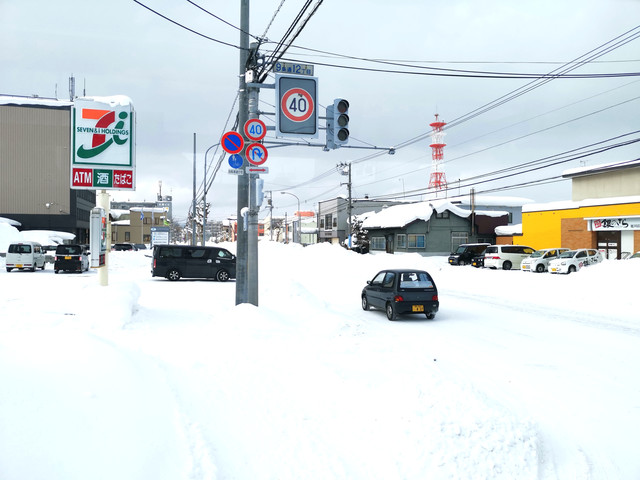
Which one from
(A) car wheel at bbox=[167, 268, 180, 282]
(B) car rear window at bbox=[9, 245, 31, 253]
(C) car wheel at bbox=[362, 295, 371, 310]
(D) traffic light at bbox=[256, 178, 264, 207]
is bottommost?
(C) car wheel at bbox=[362, 295, 371, 310]

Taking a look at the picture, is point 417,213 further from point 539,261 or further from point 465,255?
point 539,261

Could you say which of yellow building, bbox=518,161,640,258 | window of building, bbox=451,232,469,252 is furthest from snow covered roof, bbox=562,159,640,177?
window of building, bbox=451,232,469,252

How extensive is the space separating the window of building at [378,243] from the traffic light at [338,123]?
47275 millimetres

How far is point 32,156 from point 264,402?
188ft

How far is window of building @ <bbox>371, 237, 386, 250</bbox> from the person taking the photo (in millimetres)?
57812

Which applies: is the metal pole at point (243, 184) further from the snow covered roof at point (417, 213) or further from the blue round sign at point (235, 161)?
the snow covered roof at point (417, 213)

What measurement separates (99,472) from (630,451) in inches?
211

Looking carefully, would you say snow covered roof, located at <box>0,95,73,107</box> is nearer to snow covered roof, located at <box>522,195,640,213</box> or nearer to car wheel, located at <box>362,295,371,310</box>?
car wheel, located at <box>362,295,371,310</box>

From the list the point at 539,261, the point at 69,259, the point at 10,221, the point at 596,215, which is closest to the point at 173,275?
the point at 69,259

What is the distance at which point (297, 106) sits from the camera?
10.7 meters

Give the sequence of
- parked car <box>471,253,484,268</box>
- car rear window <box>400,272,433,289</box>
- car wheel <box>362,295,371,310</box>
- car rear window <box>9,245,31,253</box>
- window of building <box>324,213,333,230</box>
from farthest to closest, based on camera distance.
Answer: window of building <box>324,213,333,230</box>, parked car <box>471,253,484,268</box>, car rear window <box>9,245,31,253</box>, car wheel <box>362,295,371,310</box>, car rear window <box>400,272,433,289</box>

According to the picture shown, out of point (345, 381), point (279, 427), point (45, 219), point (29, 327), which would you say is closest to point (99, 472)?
point (279, 427)

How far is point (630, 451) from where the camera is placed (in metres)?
5.02

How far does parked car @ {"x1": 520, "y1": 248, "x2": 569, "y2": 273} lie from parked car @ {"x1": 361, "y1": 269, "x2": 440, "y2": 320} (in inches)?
802
